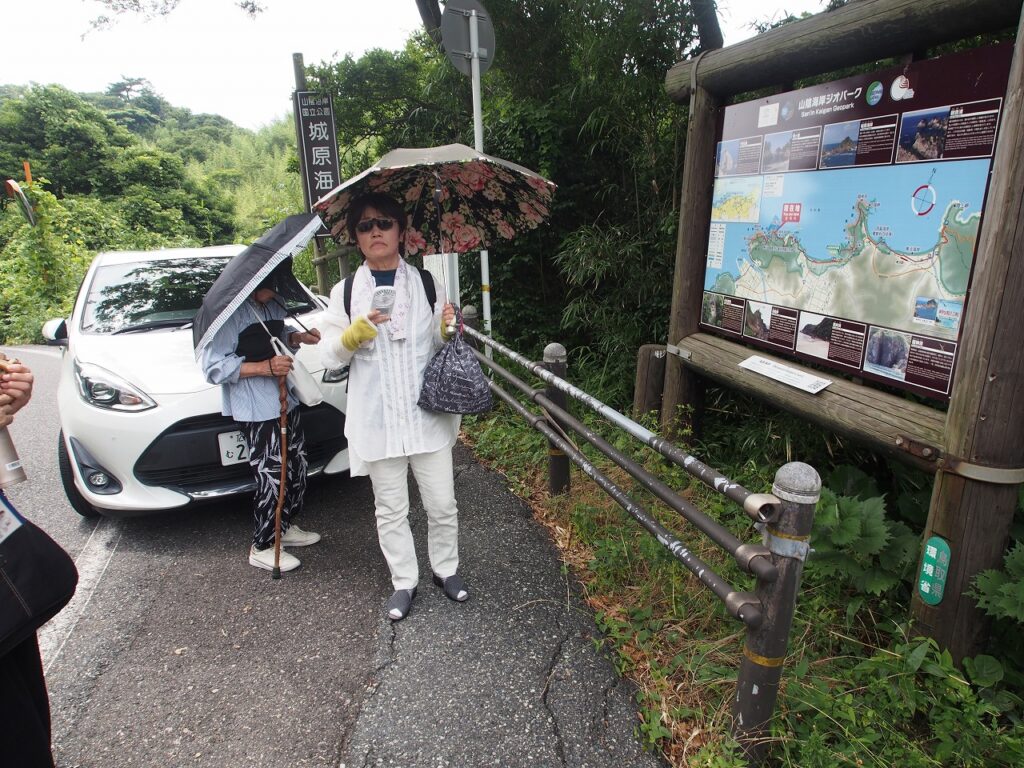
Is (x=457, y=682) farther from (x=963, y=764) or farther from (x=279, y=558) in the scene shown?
(x=963, y=764)

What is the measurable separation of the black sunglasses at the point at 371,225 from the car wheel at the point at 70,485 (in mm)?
2501

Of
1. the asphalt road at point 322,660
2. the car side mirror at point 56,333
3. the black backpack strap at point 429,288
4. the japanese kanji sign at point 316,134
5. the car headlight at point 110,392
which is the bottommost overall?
the asphalt road at point 322,660

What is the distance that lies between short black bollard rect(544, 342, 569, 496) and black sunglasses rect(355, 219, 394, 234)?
1.24 meters

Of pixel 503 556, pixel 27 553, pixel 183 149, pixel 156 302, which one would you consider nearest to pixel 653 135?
pixel 503 556

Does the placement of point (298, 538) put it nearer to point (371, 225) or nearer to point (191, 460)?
point (191, 460)

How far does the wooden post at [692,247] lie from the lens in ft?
10.9

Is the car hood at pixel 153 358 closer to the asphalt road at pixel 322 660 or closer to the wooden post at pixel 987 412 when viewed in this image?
the asphalt road at pixel 322 660

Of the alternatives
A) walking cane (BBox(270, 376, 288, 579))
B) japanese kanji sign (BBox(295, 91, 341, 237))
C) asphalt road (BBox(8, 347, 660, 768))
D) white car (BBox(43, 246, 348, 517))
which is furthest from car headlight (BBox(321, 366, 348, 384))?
japanese kanji sign (BBox(295, 91, 341, 237))

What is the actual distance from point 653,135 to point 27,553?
4.64m

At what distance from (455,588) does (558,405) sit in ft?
3.81

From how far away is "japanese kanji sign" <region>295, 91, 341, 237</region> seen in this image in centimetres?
728

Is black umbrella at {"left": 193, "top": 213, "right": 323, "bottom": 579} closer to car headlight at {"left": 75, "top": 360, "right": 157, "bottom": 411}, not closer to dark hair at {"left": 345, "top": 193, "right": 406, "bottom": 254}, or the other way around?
dark hair at {"left": 345, "top": 193, "right": 406, "bottom": 254}

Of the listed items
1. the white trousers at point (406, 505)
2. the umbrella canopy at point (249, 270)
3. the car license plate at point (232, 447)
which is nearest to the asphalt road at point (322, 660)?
the white trousers at point (406, 505)

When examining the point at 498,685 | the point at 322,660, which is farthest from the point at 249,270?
the point at 498,685
